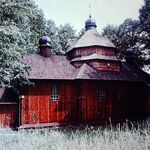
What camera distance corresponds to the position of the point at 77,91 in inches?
986

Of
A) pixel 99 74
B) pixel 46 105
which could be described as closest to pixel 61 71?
pixel 99 74

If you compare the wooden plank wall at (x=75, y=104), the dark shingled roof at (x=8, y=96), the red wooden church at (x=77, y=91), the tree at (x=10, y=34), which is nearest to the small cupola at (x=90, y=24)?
the red wooden church at (x=77, y=91)

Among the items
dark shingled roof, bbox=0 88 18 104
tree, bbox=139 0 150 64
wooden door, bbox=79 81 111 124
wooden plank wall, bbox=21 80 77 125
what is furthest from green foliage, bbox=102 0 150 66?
dark shingled roof, bbox=0 88 18 104

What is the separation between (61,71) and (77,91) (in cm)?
241

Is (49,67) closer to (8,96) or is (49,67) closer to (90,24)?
(8,96)

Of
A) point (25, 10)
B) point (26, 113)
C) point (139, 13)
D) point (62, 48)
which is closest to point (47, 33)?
point (62, 48)

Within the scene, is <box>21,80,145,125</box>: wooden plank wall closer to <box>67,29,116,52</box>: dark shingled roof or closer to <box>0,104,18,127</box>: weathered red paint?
<box>0,104,18,127</box>: weathered red paint

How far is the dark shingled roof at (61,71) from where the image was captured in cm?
2416

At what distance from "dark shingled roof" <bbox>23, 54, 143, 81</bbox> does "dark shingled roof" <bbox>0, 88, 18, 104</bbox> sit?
8.55 ft

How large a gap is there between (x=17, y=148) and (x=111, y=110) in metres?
18.3

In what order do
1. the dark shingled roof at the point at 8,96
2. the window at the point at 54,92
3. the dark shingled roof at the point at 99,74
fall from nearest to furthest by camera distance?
the dark shingled roof at the point at 8,96 < the window at the point at 54,92 < the dark shingled roof at the point at 99,74

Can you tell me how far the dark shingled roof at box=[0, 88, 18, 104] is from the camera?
75.5 ft

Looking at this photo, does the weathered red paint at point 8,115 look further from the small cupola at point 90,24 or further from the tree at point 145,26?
the tree at point 145,26

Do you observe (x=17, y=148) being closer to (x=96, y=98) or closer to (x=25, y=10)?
(x=25, y=10)
